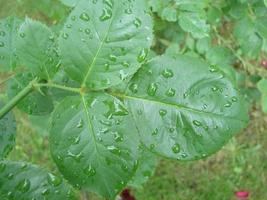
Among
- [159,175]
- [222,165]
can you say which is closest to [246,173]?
[222,165]

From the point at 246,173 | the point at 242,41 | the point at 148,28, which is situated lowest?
the point at 246,173

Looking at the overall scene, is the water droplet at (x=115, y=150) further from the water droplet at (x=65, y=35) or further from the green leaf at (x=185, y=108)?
the water droplet at (x=65, y=35)

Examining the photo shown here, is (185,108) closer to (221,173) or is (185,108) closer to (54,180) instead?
(54,180)

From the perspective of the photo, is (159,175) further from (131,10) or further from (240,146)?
(131,10)

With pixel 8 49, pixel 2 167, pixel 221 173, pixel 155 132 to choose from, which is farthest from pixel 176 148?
pixel 221 173

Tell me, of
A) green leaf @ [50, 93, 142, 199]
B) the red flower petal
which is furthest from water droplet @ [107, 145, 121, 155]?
the red flower petal

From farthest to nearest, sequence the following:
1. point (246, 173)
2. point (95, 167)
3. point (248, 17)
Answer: point (246, 173) < point (248, 17) < point (95, 167)
